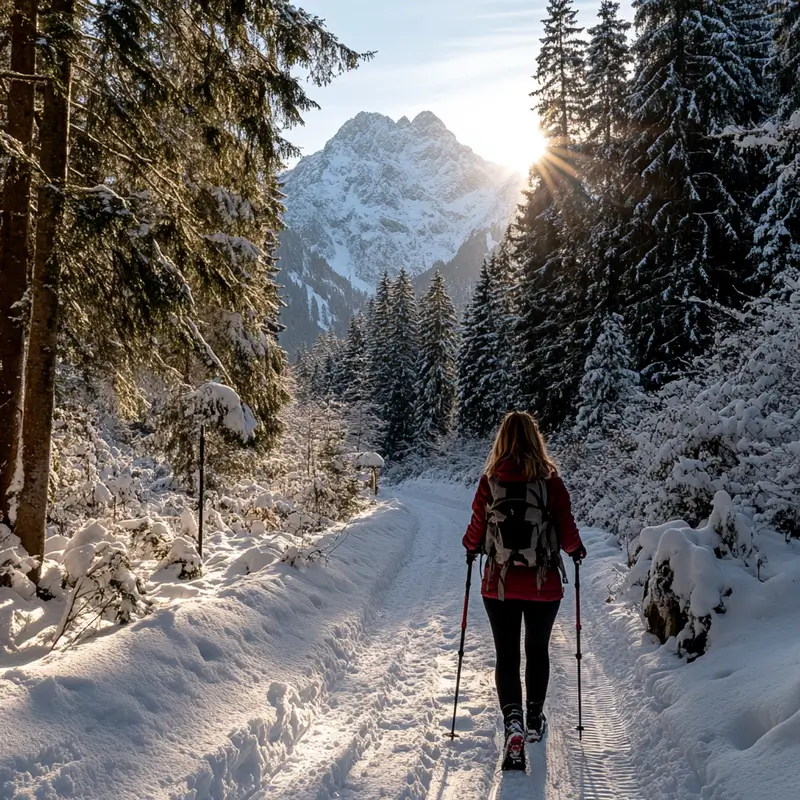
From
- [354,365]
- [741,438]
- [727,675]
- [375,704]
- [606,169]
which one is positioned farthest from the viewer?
[354,365]

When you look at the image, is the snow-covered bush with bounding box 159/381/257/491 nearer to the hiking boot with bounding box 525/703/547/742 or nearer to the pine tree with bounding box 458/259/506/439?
the hiking boot with bounding box 525/703/547/742

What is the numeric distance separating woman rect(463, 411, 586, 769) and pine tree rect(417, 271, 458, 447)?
38771 millimetres

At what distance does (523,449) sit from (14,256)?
496 cm

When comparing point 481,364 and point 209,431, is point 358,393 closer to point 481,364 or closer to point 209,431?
point 481,364

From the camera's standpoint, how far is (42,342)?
5199mm

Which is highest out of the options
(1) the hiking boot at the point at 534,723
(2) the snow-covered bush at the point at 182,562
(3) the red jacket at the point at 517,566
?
(3) the red jacket at the point at 517,566

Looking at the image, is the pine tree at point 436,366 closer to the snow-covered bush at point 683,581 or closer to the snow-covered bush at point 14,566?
the snow-covered bush at point 683,581

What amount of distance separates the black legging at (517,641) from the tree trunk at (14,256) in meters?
4.55

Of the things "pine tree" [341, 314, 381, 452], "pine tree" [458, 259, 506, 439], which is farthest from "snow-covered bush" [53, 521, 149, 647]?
"pine tree" [458, 259, 506, 439]

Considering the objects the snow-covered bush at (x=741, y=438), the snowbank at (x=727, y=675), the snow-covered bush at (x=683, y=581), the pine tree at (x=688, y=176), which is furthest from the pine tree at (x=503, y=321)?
the snowbank at (x=727, y=675)

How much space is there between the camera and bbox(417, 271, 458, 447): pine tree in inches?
1688

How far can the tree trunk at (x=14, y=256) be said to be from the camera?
514 cm

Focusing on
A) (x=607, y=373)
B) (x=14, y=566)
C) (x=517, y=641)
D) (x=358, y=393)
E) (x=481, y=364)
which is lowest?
(x=517, y=641)

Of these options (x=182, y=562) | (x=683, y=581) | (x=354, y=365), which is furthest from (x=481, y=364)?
(x=683, y=581)
